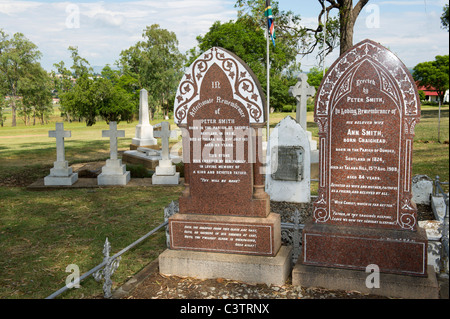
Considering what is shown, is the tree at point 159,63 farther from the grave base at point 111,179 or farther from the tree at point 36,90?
the grave base at point 111,179

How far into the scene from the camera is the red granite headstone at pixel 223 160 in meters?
4.93

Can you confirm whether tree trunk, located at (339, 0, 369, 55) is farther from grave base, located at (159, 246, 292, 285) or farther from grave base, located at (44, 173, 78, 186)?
grave base, located at (159, 246, 292, 285)

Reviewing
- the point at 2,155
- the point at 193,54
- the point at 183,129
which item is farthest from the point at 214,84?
the point at 193,54

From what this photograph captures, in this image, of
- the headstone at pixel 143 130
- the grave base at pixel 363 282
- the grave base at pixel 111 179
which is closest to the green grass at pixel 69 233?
the grave base at pixel 111 179

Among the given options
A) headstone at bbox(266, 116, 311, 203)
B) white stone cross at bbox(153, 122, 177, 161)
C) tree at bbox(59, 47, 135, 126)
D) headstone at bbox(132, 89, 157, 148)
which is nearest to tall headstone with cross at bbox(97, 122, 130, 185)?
white stone cross at bbox(153, 122, 177, 161)

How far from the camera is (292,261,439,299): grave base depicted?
13.9 ft

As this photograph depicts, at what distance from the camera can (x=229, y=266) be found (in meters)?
4.89

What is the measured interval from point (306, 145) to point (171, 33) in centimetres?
4545

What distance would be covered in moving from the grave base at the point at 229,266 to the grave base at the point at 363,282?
23 cm

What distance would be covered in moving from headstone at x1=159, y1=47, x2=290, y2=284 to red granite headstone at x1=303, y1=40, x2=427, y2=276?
638 mm

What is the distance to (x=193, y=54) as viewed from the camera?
153ft

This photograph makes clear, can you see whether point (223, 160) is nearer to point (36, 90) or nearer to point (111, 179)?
point (111, 179)

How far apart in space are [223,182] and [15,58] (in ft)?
170

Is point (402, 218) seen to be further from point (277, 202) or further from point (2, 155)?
point (2, 155)
